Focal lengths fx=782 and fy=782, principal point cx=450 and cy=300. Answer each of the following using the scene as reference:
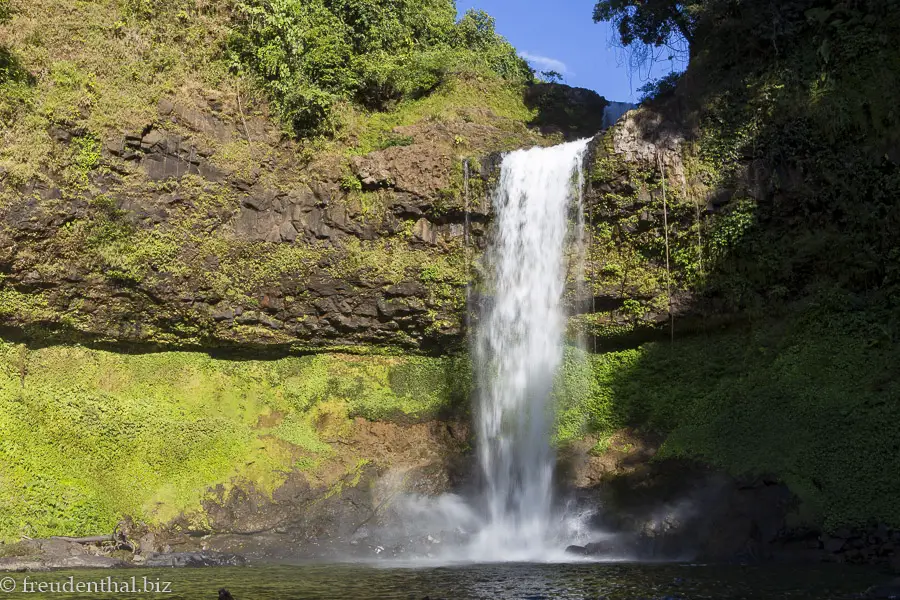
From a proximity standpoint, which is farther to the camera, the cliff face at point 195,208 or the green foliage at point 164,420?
the cliff face at point 195,208

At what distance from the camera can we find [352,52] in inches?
954

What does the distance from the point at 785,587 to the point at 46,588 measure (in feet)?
34.9

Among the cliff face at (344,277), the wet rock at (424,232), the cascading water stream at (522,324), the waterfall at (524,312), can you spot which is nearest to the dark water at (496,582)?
the cliff face at (344,277)

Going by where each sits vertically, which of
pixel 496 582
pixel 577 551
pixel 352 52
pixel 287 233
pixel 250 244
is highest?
pixel 352 52

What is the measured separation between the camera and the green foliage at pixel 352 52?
69.9ft

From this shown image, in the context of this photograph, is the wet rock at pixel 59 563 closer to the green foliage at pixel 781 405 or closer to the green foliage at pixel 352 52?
the green foliage at pixel 781 405

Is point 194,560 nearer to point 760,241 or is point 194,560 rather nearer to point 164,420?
point 164,420

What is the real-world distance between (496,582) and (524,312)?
350 inches

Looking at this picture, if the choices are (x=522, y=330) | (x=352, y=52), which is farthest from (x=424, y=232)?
(x=352, y=52)

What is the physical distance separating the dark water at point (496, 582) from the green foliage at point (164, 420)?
404cm

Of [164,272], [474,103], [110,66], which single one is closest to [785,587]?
[164,272]

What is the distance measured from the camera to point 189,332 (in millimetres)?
19781

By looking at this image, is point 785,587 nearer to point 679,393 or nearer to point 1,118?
point 679,393

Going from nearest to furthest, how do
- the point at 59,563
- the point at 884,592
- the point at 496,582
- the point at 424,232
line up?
the point at 884,592
the point at 496,582
the point at 59,563
the point at 424,232
